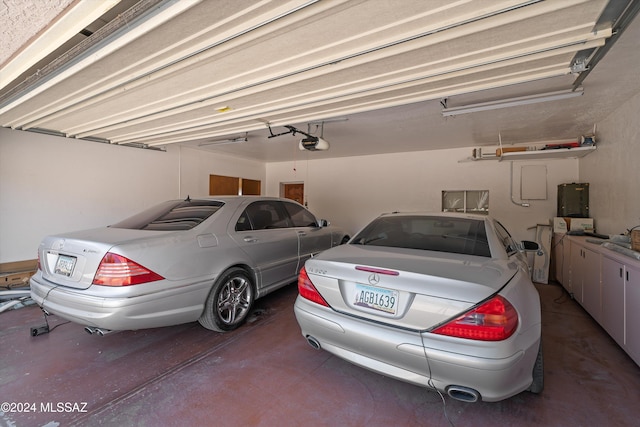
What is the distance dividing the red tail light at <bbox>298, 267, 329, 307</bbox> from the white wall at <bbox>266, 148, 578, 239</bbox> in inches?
206

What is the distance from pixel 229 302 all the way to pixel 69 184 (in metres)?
4.08

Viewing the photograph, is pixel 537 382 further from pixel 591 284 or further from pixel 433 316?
pixel 591 284

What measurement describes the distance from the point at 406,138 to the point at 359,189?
2.24m

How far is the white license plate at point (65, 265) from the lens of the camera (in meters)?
2.04

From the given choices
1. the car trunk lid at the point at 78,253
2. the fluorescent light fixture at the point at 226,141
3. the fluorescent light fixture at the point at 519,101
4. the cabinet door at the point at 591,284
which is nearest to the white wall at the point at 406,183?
the cabinet door at the point at 591,284

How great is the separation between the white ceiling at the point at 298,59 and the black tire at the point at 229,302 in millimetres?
1919

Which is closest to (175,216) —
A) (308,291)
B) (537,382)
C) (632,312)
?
(308,291)

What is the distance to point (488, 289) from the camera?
131cm

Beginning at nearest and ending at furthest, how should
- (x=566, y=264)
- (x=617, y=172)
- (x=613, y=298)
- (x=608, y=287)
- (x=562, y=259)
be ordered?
(x=613, y=298)
(x=608, y=287)
(x=617, y=172)
(x=566, y=264)
(x=562, y=259)

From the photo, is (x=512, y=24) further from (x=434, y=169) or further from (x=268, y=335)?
(x=434, y=169)

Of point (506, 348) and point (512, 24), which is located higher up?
point (512, 24)

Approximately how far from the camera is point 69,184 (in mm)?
4508

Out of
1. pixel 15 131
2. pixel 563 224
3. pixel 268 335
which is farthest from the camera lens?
pixel 563 224

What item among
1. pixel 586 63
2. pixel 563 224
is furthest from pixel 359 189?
pixel 586 63
